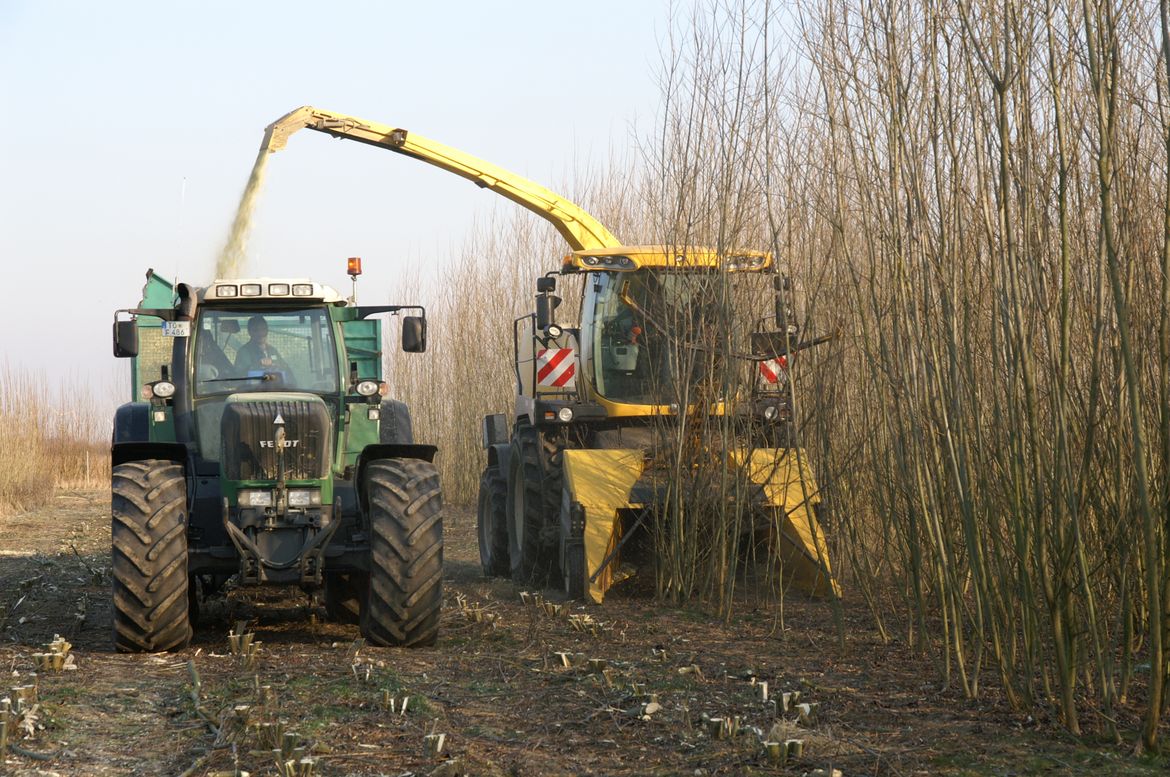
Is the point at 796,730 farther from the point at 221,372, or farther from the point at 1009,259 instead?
the point at 221,372

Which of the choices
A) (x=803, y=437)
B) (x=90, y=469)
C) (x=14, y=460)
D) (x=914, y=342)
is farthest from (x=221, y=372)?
(x=90, y=469)

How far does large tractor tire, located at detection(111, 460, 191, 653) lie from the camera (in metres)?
6.48

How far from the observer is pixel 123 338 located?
287 inches

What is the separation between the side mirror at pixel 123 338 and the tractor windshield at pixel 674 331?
289 cm

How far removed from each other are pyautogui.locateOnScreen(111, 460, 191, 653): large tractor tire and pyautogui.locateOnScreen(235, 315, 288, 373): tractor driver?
1057 millimetres

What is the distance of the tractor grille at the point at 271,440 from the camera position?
6887 mm

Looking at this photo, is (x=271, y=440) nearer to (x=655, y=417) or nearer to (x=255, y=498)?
(x=255, y=498)

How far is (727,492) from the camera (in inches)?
317

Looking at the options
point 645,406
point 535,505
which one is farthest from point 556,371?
point 535,505

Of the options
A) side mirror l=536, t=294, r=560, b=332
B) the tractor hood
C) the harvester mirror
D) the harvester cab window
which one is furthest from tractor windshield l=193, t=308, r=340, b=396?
the harvester mirror

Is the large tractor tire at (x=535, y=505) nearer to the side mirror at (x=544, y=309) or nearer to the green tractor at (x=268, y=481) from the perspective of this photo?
the side mirror at (x=544, y=309)

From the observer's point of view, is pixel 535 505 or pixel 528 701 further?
pixel 535 505

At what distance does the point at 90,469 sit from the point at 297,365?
1979 centimetres

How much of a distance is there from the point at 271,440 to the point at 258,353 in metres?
0.89
